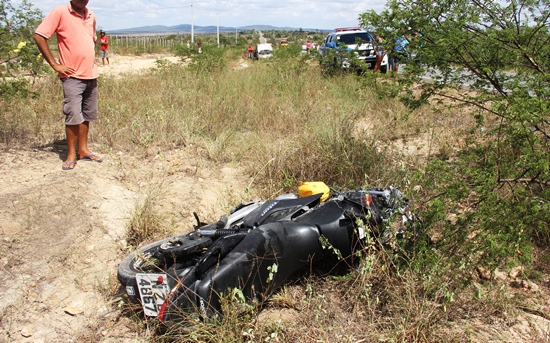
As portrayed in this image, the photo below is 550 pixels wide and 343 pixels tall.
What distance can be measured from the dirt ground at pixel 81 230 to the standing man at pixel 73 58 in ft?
1.58

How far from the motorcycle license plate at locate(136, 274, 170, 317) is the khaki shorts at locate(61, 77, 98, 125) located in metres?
2.58

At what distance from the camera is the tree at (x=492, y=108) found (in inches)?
104

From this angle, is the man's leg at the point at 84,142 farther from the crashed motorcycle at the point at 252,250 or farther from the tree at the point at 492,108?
the tree at the point at 492,108

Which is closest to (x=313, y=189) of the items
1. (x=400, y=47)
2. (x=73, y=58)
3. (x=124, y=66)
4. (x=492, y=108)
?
(x=492, y=108)

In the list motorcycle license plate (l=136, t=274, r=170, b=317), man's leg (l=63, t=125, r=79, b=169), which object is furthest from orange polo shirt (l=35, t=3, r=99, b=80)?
motorcycle license plate (l=136, t=274, r=170, b=317)

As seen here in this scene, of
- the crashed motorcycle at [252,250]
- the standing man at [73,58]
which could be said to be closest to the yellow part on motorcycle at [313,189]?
the crashed motorcycle at [252,250]

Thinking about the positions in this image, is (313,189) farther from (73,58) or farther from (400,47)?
(73,58)

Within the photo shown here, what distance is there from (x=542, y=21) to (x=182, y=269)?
10.4 feet

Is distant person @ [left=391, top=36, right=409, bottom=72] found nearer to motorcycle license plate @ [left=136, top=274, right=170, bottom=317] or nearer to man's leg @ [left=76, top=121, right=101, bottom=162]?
motorcycle license plate @ [left=136, top=274, right=170, bottom=317]

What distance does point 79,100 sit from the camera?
4547mm

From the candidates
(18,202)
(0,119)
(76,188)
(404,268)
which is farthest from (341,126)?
(0,119)

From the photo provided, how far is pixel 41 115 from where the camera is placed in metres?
6.11

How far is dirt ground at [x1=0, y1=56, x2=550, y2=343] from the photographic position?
275cm

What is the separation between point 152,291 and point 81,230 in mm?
1475
